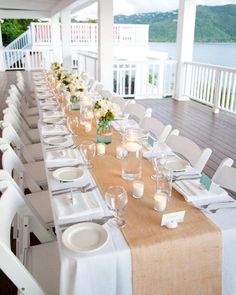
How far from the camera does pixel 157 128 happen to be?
8.99 ft

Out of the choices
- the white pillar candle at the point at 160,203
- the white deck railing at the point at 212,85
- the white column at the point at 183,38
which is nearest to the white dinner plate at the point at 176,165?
the white pillar candle at the point at 160,203

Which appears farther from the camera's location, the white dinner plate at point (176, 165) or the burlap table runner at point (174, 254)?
the white dinner plate at point (176, 165)

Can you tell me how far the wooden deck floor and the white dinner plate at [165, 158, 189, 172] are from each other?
1667 millimetres

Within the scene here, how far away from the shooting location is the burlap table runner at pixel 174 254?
1251 mm

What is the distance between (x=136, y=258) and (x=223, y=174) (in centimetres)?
86

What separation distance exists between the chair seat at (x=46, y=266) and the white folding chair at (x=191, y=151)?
100 centimetres

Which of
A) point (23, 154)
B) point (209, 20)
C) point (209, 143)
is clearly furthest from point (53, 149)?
point (209, 20)

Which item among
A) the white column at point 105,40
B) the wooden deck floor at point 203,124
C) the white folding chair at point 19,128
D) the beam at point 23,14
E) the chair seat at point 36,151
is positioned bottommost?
the wooden deck floor at point 203,124

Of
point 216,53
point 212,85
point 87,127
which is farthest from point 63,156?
point 216,53

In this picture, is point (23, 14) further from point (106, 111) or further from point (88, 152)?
point (88, 152)

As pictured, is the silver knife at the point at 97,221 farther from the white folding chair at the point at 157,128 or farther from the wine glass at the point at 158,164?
the white folding chair at the point at 157,128

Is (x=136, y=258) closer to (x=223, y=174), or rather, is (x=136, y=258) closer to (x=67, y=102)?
(x=223, y=174)

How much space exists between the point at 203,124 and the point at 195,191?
168 inches

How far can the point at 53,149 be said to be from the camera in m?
2.29
